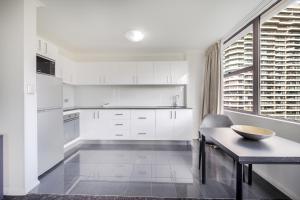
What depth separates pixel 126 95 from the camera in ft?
17.0

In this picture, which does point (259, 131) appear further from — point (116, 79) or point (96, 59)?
point (96, 59)

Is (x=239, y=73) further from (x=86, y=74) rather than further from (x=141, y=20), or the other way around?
(x=86, y=74)

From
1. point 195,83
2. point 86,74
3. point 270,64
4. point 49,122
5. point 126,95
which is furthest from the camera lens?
point 126,95

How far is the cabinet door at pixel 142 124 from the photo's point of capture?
4543 mm

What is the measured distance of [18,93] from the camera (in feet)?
7.14

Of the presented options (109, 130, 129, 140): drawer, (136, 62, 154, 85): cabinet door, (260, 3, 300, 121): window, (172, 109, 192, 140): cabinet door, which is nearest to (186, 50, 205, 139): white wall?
(172, 109, 192, 140): cabinet door

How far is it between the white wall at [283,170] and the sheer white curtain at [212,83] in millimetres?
1303

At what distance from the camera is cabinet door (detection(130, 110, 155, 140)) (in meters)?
4.54

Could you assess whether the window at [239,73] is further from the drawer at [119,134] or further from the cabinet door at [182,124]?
the drawer at [119,134]

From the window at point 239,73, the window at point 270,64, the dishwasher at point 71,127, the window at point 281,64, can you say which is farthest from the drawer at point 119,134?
the window at point 281,64

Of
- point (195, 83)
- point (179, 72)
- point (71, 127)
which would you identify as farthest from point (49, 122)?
point (195, 83)

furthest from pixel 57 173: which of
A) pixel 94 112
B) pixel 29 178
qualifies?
pixel 94 112

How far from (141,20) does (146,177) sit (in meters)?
2.47

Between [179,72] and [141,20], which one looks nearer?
[141,20]
